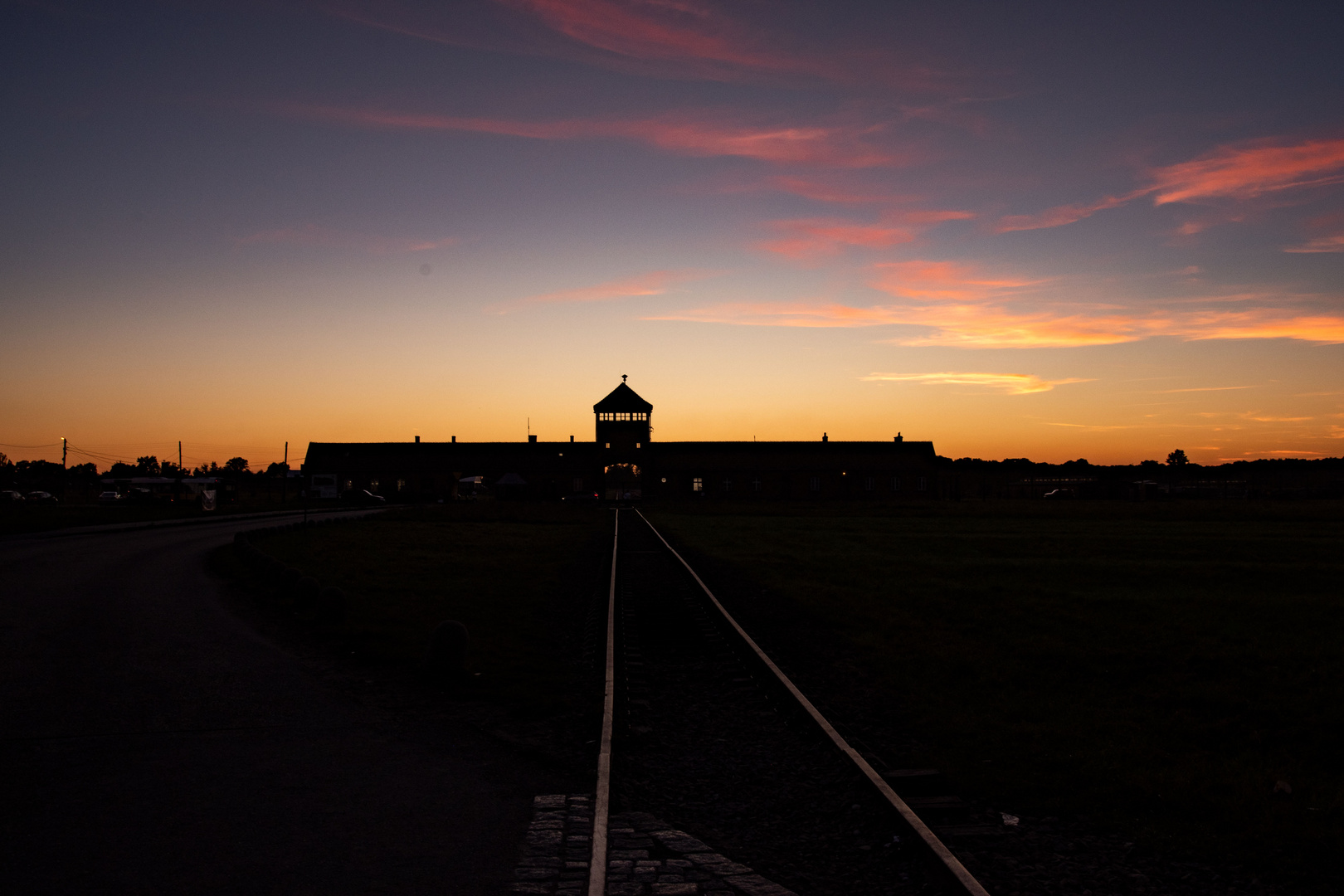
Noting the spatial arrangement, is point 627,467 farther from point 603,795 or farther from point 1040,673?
point 603,795

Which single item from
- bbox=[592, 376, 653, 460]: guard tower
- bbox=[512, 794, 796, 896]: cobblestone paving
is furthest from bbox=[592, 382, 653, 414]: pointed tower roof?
bbox=[512, 794, 796, 896]: cobblestone paving

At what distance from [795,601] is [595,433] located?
7707 cm

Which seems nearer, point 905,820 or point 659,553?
point 905,820

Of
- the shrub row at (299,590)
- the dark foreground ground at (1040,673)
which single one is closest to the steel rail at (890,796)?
the dark foreground ground at (1040,673)

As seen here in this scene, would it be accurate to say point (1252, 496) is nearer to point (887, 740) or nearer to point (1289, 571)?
point (1289, 571)

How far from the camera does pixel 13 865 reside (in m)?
5.41

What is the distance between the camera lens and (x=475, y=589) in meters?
19.2

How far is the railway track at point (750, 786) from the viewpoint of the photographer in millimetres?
5184

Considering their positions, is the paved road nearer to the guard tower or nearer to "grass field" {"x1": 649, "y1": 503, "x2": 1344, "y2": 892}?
"grass field" {"x1": 649, "y1": 503, "x2": 1344, "y2": 892}

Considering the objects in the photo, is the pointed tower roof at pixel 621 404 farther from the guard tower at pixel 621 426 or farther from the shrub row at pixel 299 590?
the shrub row at pixel 299 590

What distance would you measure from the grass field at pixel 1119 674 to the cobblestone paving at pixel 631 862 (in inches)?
93.1

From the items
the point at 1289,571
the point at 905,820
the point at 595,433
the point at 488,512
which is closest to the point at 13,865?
the point at 905,820

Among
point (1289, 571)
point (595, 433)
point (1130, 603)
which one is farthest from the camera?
point (595, 433)

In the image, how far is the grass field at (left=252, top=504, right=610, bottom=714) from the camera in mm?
11297
